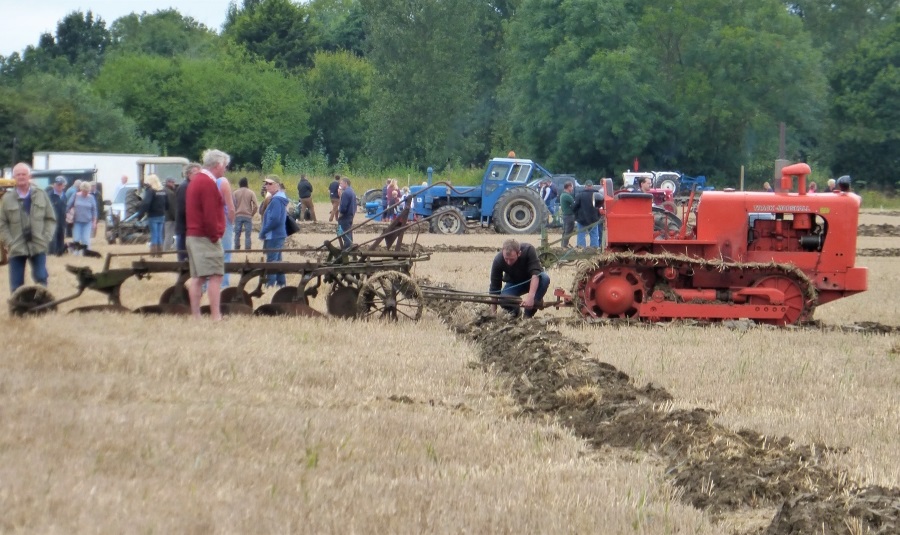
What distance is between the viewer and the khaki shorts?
40.5 feet

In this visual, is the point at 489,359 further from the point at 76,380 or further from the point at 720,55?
the point at 720,55

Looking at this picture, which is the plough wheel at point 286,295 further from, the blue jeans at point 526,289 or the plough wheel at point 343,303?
the blue jeans at point 526,289

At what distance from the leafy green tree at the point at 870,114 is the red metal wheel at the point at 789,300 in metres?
50.2

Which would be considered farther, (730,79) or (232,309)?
(730,79)

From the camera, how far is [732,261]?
1434cm

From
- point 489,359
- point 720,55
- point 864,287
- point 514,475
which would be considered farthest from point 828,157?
point 514,475

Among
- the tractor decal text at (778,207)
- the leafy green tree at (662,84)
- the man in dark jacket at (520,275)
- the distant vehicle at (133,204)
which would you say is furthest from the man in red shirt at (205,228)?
the leafy green tree at (662,84)

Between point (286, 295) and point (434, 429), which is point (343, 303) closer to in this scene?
point (286, 295)

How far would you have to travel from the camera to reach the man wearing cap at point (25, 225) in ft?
43.1

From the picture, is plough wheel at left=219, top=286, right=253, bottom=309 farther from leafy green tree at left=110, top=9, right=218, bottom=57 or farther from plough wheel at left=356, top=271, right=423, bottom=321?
leafy green tree at left=110, top=9, right=218, bottom=57

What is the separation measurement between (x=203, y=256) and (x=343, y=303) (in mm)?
1905

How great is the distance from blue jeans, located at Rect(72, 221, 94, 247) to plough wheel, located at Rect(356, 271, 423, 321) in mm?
10963

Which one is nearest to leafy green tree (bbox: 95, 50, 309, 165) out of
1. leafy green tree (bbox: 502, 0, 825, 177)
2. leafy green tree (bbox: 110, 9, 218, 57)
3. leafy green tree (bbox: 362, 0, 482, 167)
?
leafy green tree (bbox: 362, 0, 482, 167)

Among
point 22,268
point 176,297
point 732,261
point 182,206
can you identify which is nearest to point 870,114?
point 732,261
